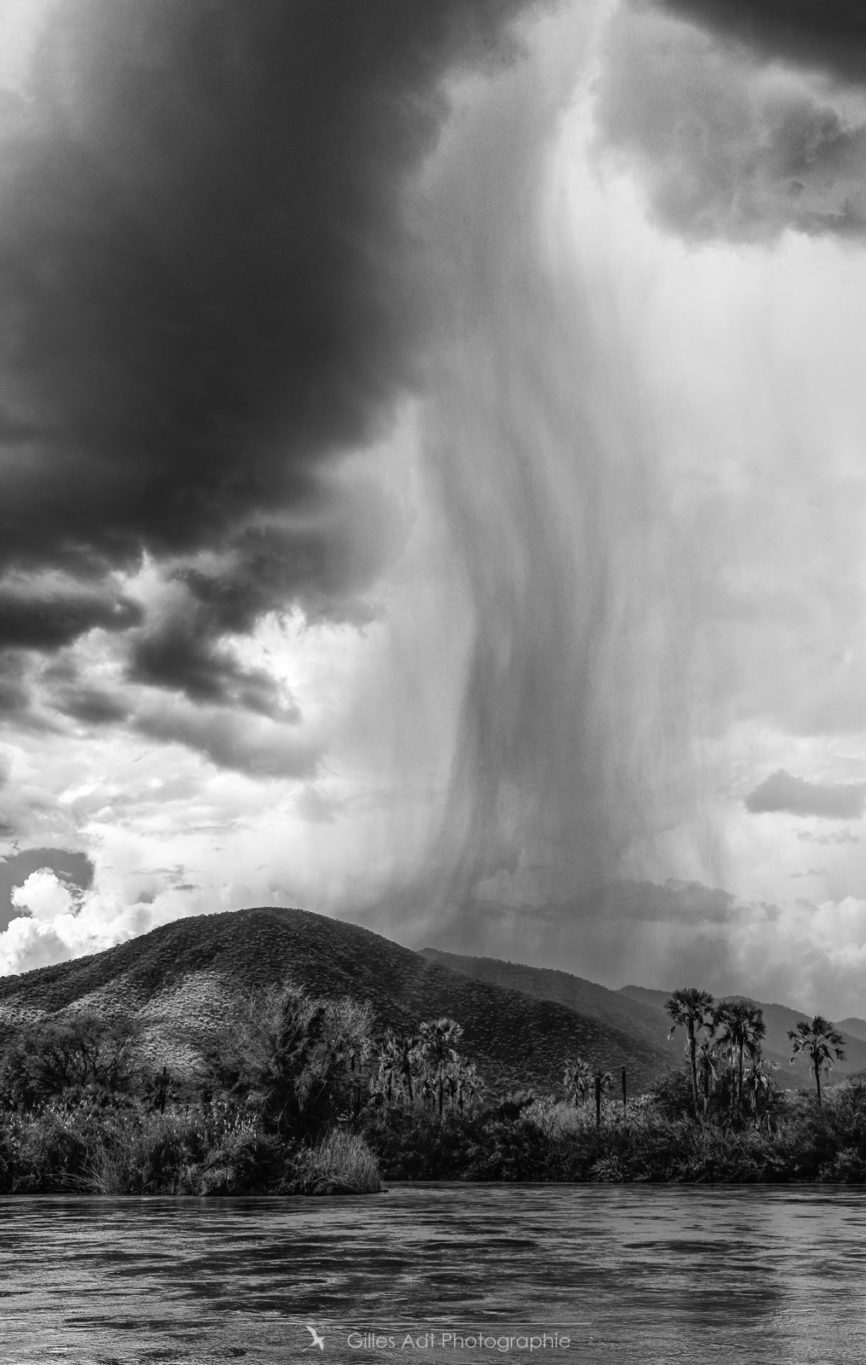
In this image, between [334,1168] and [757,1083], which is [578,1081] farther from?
[334,1168]

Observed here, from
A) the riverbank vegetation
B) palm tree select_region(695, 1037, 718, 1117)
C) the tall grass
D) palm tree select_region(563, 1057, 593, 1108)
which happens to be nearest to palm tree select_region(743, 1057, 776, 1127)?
the riverbank vegetation

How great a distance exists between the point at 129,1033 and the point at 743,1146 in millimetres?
59389

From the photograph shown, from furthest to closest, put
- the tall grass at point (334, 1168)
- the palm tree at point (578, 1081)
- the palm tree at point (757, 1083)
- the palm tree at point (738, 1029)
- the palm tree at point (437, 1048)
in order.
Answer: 1. the palm tree at point (578, 1081)
2. the palm tree at point (437, 1048)
3. the palm tree at point (738, 1029)
4. the palm tree at point (757, 1083)
5. the tall grass at point (334, 1168)

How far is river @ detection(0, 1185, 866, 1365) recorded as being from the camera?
12.5m

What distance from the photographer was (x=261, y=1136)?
49125 mm

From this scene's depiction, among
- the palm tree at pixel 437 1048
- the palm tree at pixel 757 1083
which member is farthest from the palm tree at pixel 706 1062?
the palm tree at pixel 437 1048

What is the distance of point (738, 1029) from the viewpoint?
112938mm

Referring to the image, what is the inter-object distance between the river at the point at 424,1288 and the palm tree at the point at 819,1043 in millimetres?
76698

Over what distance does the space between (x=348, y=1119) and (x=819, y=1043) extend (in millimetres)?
58315

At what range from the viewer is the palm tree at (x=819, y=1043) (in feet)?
364

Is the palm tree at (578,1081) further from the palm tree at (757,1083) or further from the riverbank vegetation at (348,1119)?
the palm tree at (757,1083)

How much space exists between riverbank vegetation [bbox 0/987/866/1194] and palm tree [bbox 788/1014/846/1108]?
1.00 feet

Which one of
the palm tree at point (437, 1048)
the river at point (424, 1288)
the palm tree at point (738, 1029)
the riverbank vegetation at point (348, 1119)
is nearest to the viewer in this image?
the river at point (424, 1288)

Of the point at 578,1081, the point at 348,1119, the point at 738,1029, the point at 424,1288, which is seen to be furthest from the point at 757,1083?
the point at 424,1288
